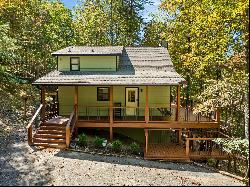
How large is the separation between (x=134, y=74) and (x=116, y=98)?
2.21 meters

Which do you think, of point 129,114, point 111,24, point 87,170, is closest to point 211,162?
point 129,114

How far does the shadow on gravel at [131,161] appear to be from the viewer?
61.1 ft

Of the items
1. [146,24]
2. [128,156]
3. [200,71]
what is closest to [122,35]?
[146,24]

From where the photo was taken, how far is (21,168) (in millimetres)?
16641

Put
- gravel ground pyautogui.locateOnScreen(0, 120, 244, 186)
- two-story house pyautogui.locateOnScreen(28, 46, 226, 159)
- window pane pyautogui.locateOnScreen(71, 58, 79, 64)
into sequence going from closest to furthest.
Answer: gravel ground pyautogui.locateOnScreen(0, 120, 244, 186), two-story house pyautogui.locateOnScreen(28, 46, 226, 159), window pane pyautogui.locateOnScreen(71, 58, 79, 64)

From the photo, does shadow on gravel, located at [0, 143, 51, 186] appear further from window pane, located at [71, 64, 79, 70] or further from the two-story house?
window pane, located at [71, 64, 79, 70]

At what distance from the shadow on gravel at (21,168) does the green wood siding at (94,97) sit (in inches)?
213

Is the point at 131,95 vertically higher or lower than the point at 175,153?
higher

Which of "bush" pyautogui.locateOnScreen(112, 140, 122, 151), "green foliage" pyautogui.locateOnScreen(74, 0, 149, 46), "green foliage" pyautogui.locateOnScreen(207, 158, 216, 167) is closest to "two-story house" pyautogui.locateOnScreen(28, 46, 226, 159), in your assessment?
"green foliage" pyautogui.locateOnScreen(207, 158, 216, 167)

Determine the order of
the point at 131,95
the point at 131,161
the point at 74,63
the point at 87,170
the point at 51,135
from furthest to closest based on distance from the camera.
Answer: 1. the point at 74,63
2. the point at 131,95
3. the point at 51,135
4. the point at 131,161
5. the point at 87,170

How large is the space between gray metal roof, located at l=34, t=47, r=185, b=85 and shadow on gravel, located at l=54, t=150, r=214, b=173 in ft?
15.3

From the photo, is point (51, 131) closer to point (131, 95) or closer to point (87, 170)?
point (87, 170)

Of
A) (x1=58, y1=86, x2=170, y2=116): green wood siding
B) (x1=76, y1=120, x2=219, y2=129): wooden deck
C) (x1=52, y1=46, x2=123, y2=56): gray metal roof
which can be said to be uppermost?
(x1=52, y1=46, x2=123, y2=56): gray metal roof

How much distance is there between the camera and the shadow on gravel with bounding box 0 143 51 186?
1513 cm
